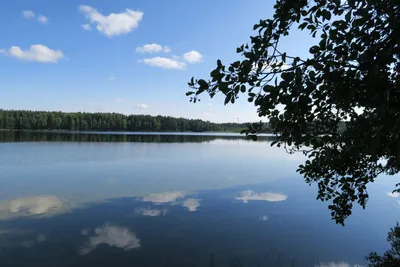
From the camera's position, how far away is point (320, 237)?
525 inches

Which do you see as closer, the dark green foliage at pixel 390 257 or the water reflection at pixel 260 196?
the dark green foliage at pixel 390 257

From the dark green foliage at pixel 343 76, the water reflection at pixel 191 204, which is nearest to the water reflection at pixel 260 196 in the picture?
the water reflection at pixel 191 204

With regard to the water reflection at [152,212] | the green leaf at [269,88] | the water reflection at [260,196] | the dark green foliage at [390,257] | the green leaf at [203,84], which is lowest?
the water reflection at [260,196]

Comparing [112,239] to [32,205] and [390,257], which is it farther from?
[390,257]

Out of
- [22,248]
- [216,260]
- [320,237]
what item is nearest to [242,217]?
[320,237]

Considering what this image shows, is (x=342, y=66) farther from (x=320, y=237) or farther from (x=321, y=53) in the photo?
(x=320, y=237)

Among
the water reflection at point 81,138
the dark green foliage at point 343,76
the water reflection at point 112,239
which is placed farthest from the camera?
the water reflection at point 81,138

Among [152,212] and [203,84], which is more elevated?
[203,84]

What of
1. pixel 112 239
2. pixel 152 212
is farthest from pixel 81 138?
pixel 112 239

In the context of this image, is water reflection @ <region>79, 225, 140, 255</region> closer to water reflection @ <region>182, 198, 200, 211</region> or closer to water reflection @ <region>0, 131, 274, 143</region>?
water reflection @ <region>182, 198, 200, 211</region>

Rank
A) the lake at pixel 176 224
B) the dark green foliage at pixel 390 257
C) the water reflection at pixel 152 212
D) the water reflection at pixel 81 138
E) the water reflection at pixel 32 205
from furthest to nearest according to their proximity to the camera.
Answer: the water reflection at pixel 81 138
the water reflection at pixel 152 212
the water reflection at pixel 32 205
the lake at pixel 176 224
the dark green foliage at pixel 390 257

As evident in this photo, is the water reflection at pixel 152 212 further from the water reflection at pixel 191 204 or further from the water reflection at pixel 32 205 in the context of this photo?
the water reflection at pixel 32 205

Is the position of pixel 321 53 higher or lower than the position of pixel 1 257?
higher

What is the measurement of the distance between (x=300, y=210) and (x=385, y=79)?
55.2ft
